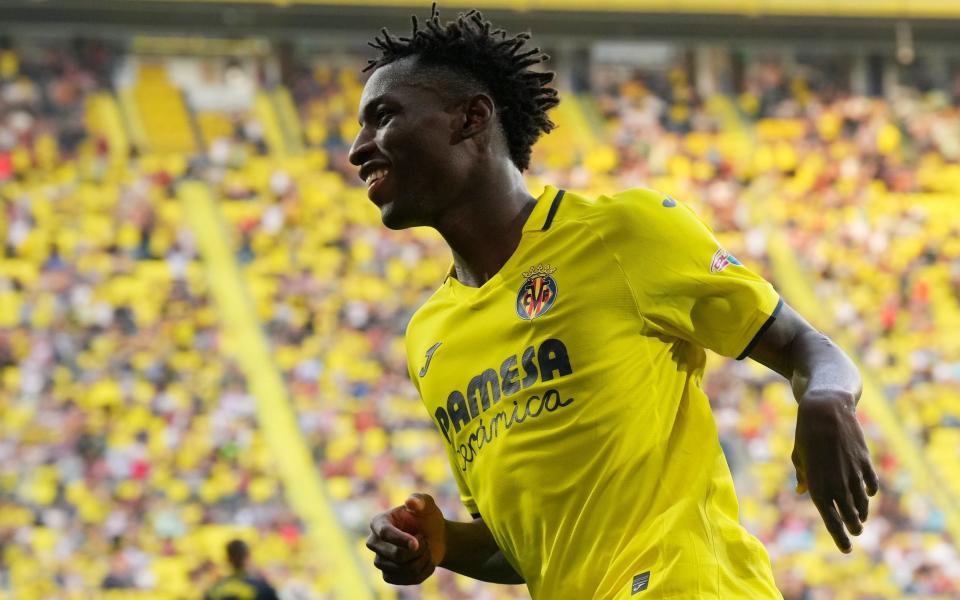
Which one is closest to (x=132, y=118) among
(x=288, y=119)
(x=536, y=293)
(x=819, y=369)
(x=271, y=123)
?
(x=271, y=123)

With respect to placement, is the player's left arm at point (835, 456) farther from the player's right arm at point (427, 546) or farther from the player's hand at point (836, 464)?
the player's right arm at point (427, 546)

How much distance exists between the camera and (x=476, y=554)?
3566mm

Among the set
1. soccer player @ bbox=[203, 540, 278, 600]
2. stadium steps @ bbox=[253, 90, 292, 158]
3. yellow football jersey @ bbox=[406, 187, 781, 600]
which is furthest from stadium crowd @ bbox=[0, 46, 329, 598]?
yellow football jersey @ bbox=[406, 187, 781, 600]

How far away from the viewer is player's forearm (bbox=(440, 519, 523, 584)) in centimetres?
354

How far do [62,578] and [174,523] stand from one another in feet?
4.46

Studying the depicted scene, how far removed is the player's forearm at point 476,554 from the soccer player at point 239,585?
4.55 metres

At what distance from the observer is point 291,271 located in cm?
2072

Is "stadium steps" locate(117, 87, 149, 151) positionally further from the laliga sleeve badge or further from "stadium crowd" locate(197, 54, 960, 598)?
the laliga sleeve badge

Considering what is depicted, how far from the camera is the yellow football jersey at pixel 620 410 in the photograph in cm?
303

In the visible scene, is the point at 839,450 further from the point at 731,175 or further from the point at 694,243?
the point at 731,175

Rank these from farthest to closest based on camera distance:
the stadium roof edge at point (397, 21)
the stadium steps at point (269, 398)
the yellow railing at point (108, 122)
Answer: the stadium roof edge at point (397, 21)
the yellow railing at point (108, 122)
the stadium steps at point (269, 398)

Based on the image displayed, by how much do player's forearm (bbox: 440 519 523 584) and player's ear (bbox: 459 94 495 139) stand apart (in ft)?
2.99

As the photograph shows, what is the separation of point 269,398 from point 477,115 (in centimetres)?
1522

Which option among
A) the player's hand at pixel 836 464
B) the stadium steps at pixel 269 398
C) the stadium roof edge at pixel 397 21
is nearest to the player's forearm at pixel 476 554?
the player's hand at pixel 836 464
